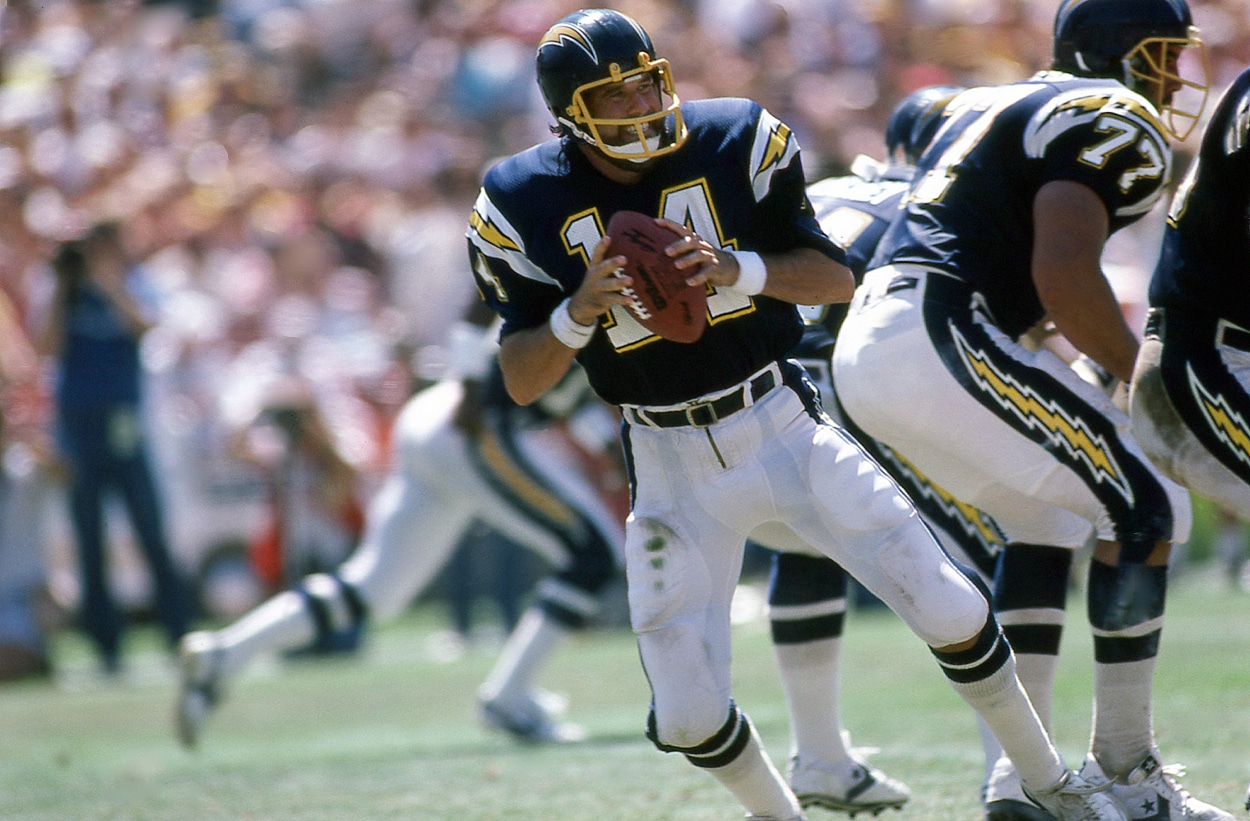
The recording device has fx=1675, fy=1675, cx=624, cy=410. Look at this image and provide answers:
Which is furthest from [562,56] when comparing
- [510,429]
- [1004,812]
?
[510,429]

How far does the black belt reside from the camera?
12.7 ft

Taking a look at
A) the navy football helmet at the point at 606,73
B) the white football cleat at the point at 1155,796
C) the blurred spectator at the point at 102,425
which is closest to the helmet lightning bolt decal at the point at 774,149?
the navy football helmet at the point at 606,73

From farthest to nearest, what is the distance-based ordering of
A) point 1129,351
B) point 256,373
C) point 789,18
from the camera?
1. point 789,18
2. point 256,373
3. point 1129,351

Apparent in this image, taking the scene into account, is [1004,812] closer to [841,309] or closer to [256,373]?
[841,309]

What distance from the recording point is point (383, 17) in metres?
15.1

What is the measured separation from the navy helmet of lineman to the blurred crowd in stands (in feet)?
15.7

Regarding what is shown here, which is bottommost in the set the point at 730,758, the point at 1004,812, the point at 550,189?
the point at 1004,812

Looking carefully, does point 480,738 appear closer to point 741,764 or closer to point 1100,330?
point 741,764

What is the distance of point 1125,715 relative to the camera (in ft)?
13.5

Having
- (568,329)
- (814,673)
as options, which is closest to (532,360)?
(568,329)

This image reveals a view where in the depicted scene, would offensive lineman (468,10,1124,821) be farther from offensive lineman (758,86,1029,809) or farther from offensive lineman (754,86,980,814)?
offensive lineman (758,86,1029,809)

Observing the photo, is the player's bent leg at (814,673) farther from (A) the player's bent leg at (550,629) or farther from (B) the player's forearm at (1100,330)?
(A) the player's bent leg at (550,629)

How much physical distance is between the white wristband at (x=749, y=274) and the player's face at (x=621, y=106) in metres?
0.35

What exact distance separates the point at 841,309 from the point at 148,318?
5.86m
